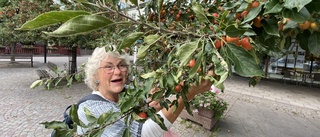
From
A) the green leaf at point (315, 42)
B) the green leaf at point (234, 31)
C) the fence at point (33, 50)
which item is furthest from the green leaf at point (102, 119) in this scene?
the fence at point (33, 50)

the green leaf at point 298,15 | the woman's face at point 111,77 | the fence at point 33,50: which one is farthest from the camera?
the fence at point 33,50

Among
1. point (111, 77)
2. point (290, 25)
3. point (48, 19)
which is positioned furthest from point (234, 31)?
point (111, 77)

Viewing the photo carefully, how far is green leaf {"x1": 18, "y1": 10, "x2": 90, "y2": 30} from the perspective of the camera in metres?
0.36

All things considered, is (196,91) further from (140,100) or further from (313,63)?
(313,63)

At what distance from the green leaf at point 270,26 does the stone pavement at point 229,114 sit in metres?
3.40

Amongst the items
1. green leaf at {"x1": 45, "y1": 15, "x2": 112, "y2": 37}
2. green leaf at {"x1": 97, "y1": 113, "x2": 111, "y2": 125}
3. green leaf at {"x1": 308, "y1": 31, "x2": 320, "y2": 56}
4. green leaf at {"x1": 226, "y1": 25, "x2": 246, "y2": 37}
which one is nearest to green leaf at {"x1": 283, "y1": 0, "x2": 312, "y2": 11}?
green leaf at {"x1": 226, "y1": 25, "x2": 246, "y2": 37}

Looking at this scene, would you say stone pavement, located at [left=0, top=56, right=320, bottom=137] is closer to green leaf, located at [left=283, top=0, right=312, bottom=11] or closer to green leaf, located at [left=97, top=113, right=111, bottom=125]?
green leaf, located at [left=97, top=113, right=111, bottom=125]

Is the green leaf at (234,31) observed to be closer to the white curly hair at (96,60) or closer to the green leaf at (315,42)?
the green leaf at (315,42)

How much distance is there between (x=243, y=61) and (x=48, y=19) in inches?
19.9

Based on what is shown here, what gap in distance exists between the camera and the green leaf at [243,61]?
538 millimetres

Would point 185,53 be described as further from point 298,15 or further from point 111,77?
point 111,77

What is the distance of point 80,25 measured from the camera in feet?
1.35

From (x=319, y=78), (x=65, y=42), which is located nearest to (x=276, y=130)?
(x=65, y=42)

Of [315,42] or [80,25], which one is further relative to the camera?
[315,42]
